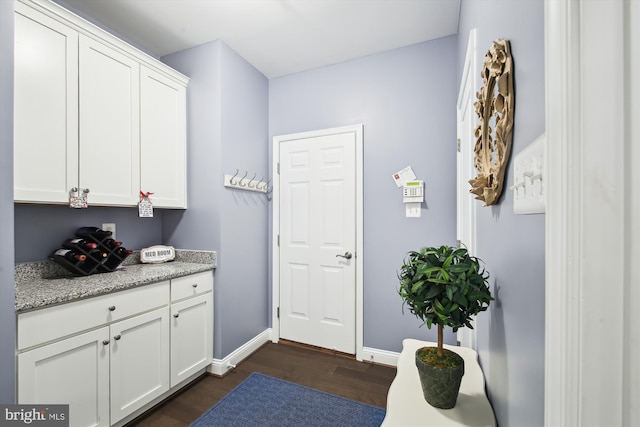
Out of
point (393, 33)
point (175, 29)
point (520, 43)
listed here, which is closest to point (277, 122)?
point (175, 29)

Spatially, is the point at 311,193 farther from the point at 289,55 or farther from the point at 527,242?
the point at 527,242

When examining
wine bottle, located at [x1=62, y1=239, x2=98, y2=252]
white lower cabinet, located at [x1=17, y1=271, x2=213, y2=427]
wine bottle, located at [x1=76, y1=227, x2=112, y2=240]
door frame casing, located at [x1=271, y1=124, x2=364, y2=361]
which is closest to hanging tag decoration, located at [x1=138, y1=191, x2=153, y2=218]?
wine bottle, located at [x1=76, y1=227, x2=112, y2=240]

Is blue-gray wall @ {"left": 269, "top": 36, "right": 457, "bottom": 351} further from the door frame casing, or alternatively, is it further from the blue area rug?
the blue area rug

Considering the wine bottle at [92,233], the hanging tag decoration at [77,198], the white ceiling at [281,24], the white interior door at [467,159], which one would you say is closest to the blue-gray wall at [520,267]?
the white interior door at [467,159]

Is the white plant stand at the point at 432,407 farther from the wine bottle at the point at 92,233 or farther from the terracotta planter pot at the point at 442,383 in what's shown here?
the wine bottle at the point at 92,233

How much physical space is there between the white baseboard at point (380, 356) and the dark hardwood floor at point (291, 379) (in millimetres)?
43

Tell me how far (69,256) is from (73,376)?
2.25 feet

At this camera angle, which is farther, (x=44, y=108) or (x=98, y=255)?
(x=98, y=255)

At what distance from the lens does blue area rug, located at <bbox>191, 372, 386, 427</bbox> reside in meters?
1.66

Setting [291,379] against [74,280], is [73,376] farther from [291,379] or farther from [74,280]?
[291,379]

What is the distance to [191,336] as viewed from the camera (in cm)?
202

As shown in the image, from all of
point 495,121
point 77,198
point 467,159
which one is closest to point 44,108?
point 77,198

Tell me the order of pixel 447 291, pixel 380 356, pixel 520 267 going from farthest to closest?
1. pixel 380 356
2. pixel 447 291
3. pixel 520 267

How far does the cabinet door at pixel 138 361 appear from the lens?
1.53m
